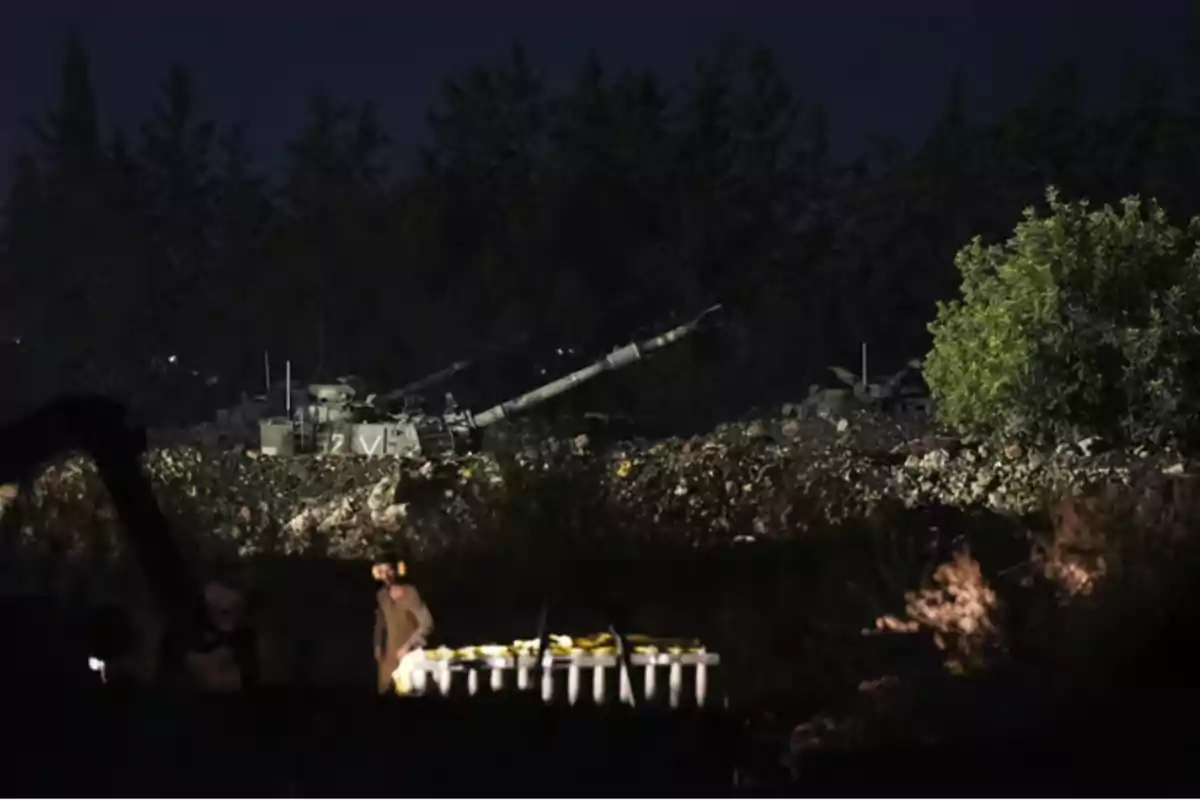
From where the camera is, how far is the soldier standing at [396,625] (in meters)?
5.36

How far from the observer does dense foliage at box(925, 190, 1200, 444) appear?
675cm

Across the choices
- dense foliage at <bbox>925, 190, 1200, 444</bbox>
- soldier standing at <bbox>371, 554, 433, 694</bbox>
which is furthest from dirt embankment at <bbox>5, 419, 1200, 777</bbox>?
dense foliage at <bbox>925, 190, 1200, 444</bbox>

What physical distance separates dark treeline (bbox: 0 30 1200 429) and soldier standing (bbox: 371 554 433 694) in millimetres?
1017

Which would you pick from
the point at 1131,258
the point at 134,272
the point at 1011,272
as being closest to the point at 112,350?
the point at 134,272

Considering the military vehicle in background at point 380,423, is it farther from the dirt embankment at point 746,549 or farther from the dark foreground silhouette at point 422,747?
the dark foreground silhouette at point 422,747

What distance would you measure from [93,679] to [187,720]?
1.17 feet

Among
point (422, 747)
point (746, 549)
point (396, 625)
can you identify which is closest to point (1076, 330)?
point (746, 549)

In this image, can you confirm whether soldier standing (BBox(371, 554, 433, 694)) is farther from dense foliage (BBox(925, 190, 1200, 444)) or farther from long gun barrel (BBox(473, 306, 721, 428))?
dense foliage (BBox(925, 190, 1200, 444))

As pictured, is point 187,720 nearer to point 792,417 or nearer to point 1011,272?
point 792,417

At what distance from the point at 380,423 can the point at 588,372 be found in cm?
81

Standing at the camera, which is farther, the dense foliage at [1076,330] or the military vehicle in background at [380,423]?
the dense foliage at [1076,330]

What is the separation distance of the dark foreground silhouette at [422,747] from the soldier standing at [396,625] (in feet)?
0.51

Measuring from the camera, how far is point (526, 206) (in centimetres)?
644

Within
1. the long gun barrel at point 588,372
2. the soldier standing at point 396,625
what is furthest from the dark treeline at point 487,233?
the soldier standing at point 396,625
